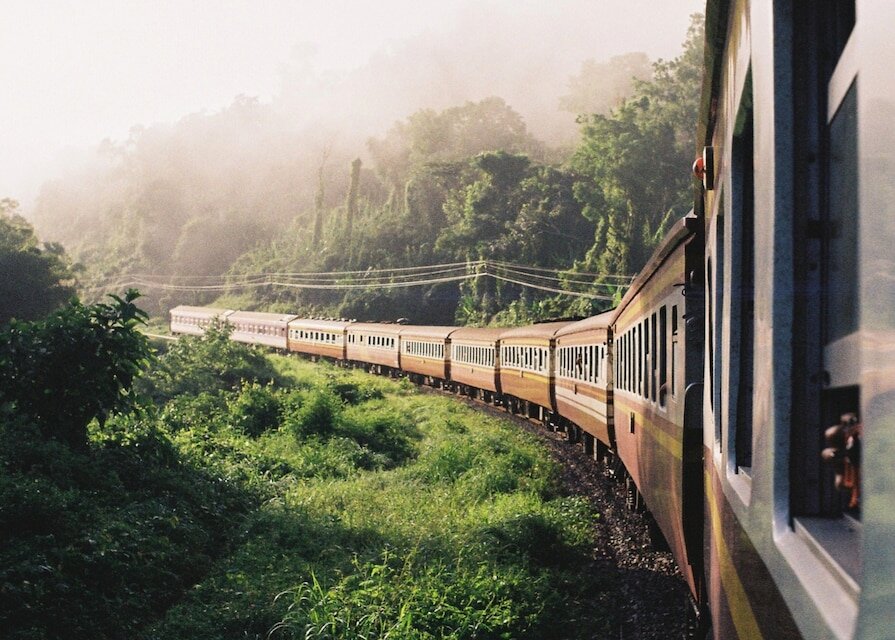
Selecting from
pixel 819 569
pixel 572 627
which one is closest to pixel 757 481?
pixel 819 569

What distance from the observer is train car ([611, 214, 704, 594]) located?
541 centimetres

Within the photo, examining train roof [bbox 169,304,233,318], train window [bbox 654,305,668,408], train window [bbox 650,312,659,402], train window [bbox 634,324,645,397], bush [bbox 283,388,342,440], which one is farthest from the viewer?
train roof [bbox 169,304,233,318]

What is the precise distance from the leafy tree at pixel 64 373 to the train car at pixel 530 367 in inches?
334

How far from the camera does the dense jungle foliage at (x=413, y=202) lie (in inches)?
1752

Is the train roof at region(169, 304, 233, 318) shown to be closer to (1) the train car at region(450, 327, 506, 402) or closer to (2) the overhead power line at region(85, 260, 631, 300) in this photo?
(2) the overhead power line at region(85, 260, 631, 300)

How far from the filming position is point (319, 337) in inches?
1735

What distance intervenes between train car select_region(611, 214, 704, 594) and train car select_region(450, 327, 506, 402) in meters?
16.5

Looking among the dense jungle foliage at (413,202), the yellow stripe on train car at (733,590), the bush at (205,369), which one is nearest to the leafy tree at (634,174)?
the dense jungle foliage at (413,202)

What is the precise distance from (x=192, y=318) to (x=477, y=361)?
3098 centimetres

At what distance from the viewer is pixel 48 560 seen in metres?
8.23

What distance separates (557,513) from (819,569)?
32.5ft

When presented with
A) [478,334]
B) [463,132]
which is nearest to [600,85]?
[463,132]

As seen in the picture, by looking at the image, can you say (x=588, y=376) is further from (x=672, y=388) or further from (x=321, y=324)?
(x=321, y=324)

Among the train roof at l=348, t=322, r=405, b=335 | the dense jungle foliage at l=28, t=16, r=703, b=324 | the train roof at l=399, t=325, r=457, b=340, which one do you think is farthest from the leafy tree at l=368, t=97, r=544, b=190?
the train roof at l=399, t=325, r=457, b=340
